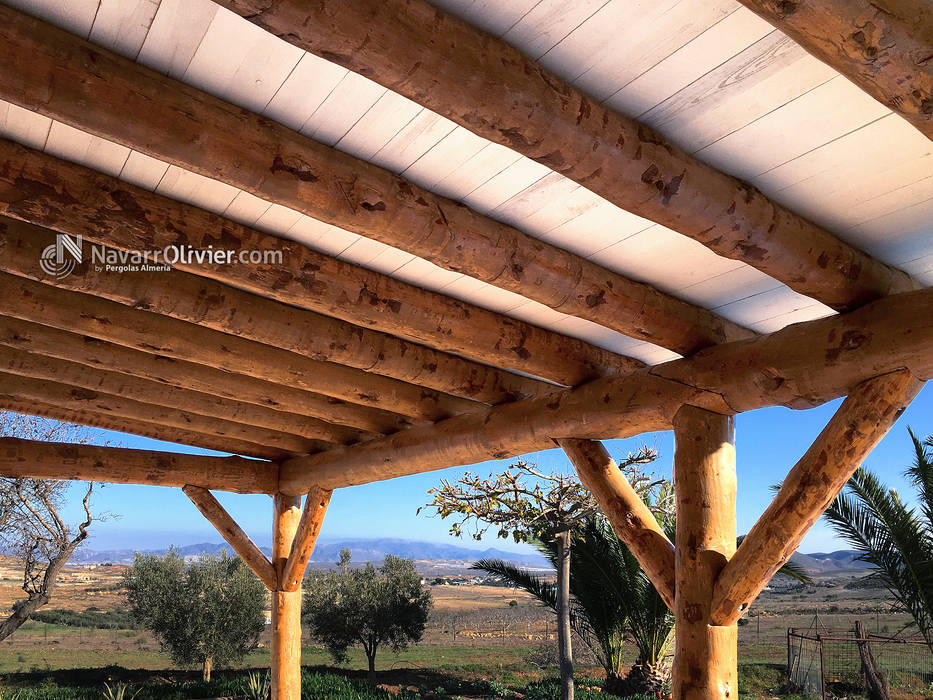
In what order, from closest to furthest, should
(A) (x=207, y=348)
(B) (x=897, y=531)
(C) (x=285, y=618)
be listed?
(A) (x=207, y=348) → (C) (x=285, y=618) → (B) (x=897, y=531)

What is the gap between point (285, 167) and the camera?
189 cm

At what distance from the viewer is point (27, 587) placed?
902 centimetres

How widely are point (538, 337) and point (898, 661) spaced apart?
10747mm

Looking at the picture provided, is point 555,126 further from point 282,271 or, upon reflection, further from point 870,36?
point 282,271

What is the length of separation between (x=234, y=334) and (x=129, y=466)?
8.81 ft

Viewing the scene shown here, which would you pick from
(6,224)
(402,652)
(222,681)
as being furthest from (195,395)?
(402,652)

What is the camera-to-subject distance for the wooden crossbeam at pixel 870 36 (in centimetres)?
118

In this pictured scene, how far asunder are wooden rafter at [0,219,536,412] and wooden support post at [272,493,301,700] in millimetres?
2406

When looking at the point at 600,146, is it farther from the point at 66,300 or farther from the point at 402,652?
the point at 402,652

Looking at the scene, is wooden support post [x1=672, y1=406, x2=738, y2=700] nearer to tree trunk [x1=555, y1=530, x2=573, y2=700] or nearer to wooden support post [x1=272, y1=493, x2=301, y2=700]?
wooden support post [x1=272, y1=493, x2=301, y2=700]

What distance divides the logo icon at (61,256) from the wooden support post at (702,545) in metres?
2.39

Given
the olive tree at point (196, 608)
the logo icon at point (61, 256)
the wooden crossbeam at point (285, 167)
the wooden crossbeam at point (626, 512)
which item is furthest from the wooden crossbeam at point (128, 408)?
the olive tree at point (196, 608)

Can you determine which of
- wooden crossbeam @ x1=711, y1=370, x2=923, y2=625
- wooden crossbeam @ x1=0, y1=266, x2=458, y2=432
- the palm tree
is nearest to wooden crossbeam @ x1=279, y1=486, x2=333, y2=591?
wooden crossbeam @ x1=0, y1=266, x2=458, y2=432

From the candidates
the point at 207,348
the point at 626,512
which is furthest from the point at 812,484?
the point at 207,348
